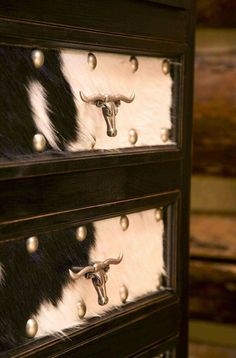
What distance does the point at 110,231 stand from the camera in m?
0.93

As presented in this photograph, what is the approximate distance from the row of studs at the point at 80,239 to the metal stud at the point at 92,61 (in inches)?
8.2

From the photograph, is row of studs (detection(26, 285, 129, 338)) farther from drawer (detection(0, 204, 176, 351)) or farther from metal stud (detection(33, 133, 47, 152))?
metal stud (detection(33, 133, 47, 152))

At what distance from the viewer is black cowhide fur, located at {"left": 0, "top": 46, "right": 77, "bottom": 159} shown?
2.45ft

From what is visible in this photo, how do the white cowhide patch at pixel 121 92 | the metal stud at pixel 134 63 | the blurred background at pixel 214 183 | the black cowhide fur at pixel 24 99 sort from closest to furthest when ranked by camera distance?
the black cowhide fur at pixel 24 99
the white cowhide patch at pixel 121 92
the metal stud at pixel 134 63
the blurred background at pixel 214 183

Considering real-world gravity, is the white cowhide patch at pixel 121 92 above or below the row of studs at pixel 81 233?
above

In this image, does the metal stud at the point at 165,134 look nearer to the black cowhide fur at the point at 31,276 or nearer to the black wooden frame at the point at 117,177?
the black wooden frame at the point at 117,177

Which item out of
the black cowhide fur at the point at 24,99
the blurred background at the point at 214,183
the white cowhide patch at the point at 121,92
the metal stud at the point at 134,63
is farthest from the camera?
the blurred background at the point at 214,183

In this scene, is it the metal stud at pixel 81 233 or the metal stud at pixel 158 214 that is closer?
the metal stud at pixel 81 233

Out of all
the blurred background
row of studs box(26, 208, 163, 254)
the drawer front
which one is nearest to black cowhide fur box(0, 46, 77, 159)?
the drawer front

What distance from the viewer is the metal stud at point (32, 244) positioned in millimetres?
784

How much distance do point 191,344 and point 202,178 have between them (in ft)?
1.33

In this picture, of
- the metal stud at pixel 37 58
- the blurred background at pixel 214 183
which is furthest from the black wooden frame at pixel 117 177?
the blurred background at pixel 214 183

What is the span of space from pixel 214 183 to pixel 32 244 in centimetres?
86

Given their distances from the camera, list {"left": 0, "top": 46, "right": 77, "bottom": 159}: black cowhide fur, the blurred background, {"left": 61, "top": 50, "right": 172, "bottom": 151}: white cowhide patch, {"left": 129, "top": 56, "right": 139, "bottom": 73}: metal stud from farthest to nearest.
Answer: the blurred background < {"left": 129, "top": 56, "right": 139, "bottom": 73}: metal stud < {"left": 61, "top": 50, "right": 172, "bottom": 151}: white cowhide patch < {"left": 0, "top": 46, "right": 77, "bottom": 159}: black cowhide fur
